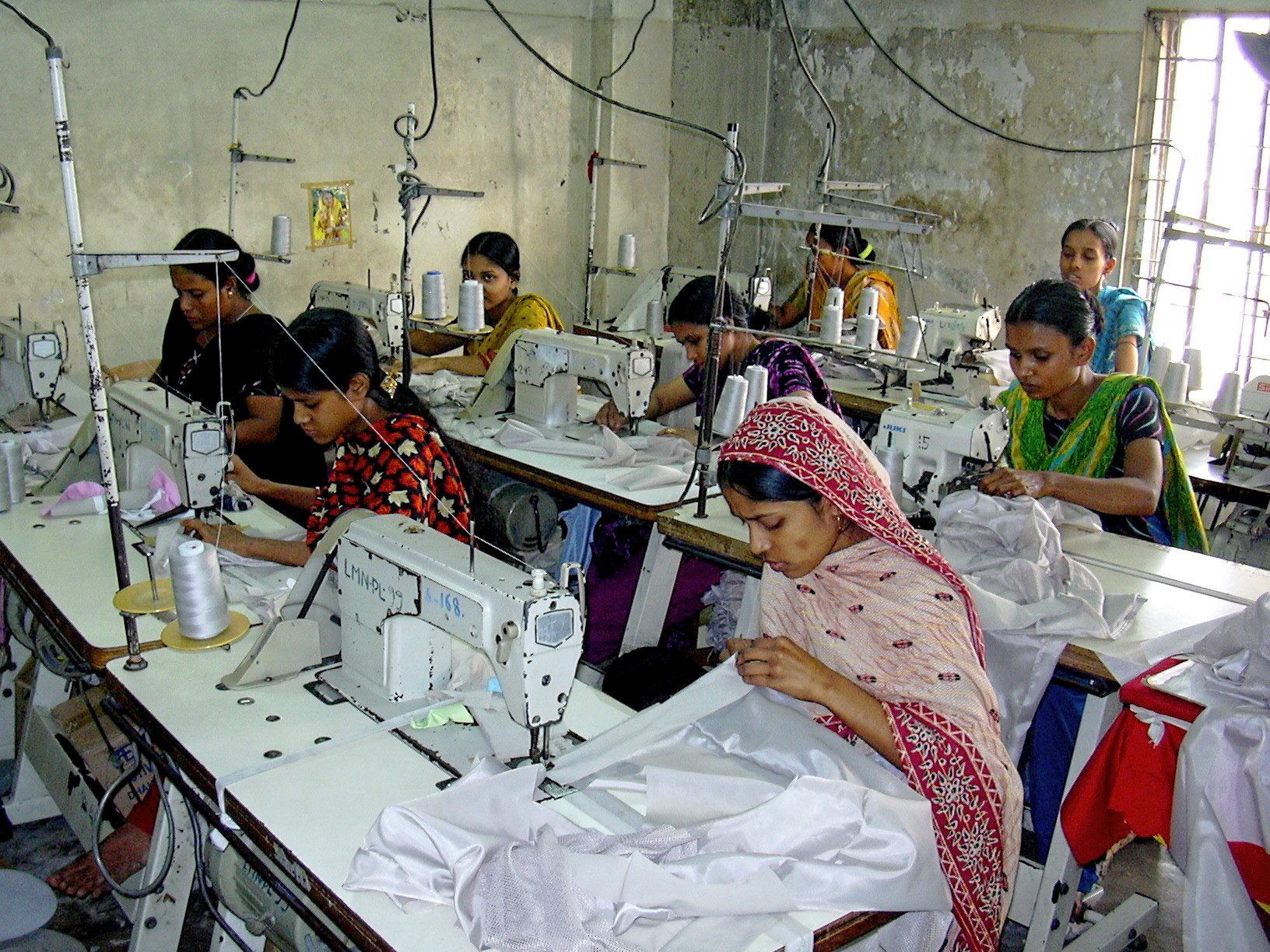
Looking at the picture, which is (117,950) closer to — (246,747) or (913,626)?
(246,747)

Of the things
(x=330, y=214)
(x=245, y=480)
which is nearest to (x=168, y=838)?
(x=245, y=480)

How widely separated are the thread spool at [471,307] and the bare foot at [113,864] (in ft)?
8.52

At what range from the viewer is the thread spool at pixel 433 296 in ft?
17.6

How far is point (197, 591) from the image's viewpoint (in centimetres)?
235

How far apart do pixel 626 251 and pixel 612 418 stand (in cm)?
275

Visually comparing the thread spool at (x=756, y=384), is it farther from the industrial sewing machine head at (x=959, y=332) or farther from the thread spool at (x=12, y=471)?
the thread spool at (x=12, y=471)

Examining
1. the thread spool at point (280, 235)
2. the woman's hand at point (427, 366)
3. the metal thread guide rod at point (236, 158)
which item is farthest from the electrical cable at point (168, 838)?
the thread spool at point (280, 235)

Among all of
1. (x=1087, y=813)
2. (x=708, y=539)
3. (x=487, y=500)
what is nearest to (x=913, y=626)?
(x=1087, y=813)

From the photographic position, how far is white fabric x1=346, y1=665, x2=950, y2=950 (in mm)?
1551

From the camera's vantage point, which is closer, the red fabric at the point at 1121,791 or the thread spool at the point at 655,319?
the red fabric at the point at 1121,791

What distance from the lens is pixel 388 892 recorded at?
1629 millimetres

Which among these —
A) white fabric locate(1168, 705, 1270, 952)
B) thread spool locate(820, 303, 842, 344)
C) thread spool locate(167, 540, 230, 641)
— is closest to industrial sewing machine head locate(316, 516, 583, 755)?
thread spool locate(167, 540, 230, 641)

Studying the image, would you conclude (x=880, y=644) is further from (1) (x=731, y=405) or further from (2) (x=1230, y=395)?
(2) (x=1230, y=395)

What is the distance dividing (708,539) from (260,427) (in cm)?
152
